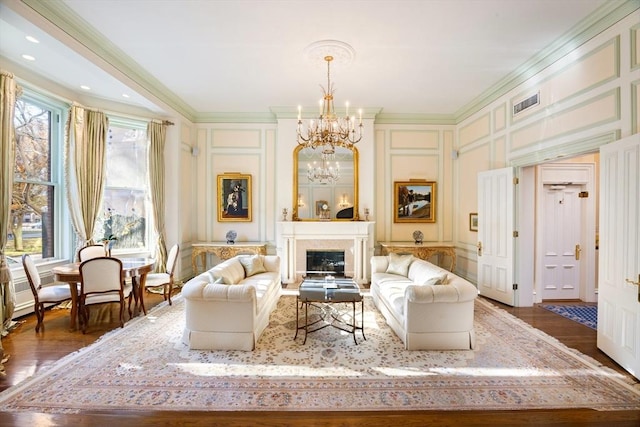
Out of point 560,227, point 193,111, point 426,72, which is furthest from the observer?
point 193,111

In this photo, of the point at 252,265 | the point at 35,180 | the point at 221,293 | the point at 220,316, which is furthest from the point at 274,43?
the point at 35,180

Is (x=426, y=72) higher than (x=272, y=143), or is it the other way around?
(x=426, y=72)

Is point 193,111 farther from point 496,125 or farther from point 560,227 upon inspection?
point 560,227

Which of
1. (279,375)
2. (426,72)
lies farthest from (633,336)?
(426,72)

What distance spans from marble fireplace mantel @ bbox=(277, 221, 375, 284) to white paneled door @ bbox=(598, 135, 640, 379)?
3.59m

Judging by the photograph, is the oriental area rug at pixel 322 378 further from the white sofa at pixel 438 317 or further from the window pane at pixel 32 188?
the window pane at pixel 32 188

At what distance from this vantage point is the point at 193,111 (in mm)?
6242

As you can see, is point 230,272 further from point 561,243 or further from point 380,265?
point 561,243

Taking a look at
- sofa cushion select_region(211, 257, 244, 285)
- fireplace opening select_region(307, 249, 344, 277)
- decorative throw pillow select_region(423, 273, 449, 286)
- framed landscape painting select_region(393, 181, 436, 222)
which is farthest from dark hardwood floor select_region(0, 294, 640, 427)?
fireplace opening select_region(307, 249, 344, 277)

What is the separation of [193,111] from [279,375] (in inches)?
220

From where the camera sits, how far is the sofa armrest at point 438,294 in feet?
10.3

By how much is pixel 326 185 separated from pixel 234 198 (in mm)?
2028

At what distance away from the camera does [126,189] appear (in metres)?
5.62

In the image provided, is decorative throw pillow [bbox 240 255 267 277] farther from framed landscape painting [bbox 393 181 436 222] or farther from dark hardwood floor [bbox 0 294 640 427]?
framed landscape painting [bbox 393 181 436 222]
